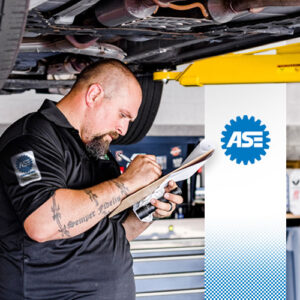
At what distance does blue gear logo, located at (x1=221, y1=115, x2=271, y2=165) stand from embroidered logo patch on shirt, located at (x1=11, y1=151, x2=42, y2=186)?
2340 millimetres

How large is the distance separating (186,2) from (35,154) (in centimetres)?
66

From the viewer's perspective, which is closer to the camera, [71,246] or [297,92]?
[71,246]

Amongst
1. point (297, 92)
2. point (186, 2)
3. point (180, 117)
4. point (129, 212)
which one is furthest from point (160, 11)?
point (297, 92)

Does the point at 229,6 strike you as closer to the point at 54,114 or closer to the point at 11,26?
the point at 54,114

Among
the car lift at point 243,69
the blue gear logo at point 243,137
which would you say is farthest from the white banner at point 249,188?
the car lift at point 243,69

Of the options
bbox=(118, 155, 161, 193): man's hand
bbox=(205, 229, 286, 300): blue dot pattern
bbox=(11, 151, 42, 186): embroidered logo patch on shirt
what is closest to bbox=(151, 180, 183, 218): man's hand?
bbox=(118, 155, 161, 193): man's hand

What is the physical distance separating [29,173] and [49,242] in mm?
218

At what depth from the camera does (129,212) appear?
184 centimetres

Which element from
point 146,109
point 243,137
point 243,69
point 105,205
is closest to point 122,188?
point 105,205

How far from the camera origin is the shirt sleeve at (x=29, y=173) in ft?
4.27

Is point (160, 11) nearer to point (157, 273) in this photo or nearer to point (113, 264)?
point (113, 264)

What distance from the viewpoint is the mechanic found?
4.34 ft

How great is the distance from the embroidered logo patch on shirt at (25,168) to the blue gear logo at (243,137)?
2340 millimetres

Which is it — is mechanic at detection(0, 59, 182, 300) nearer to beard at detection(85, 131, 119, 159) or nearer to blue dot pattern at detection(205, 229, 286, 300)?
beard at detection(85, 131, 119, 159)
